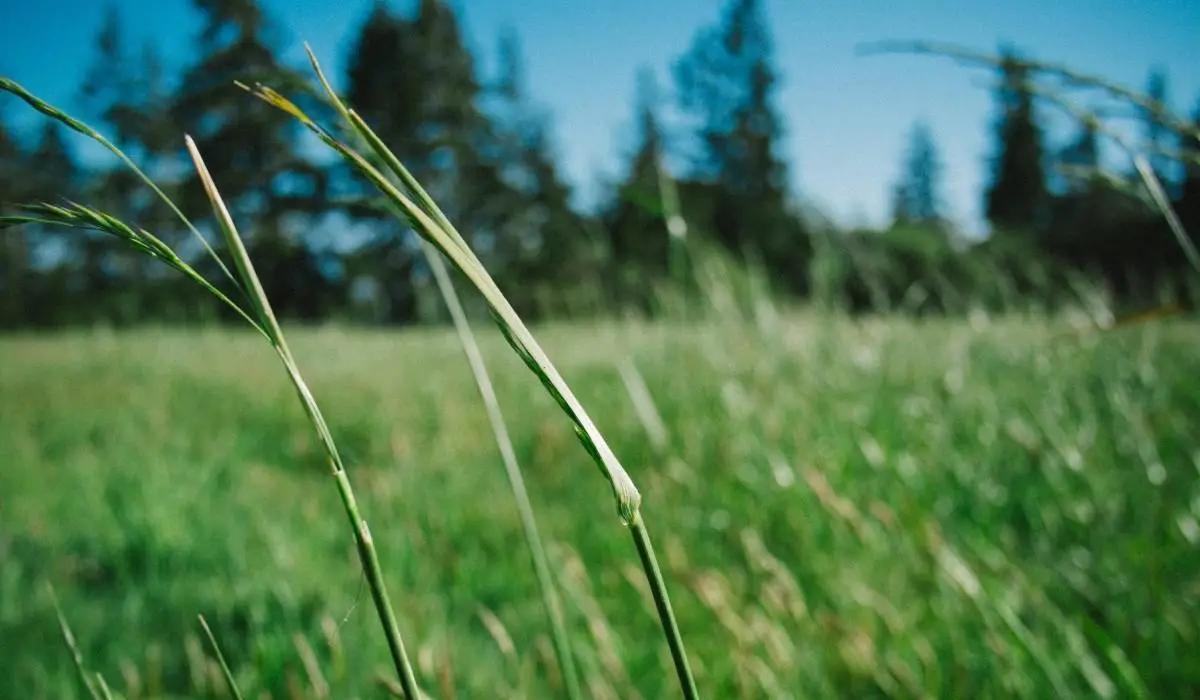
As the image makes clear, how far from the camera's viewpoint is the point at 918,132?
171 feet

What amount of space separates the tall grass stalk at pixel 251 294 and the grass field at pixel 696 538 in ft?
0.06

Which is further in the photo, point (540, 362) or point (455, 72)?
point (455, 72)

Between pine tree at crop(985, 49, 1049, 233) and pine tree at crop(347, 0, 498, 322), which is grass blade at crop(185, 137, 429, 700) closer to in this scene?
pine tree at crop(347, 0, 498, 322)

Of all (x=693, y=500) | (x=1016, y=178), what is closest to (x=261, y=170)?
(x=693, y=500)

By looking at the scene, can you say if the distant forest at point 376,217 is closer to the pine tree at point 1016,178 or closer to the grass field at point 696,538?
the pine tree at point 1016,178

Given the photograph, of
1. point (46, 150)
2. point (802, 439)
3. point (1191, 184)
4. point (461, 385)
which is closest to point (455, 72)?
point (46, 150)

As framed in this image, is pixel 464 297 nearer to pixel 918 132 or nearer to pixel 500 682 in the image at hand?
pixel 500 682

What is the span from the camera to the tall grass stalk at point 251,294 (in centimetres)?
26

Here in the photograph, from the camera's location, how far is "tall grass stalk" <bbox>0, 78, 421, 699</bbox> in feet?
0.85

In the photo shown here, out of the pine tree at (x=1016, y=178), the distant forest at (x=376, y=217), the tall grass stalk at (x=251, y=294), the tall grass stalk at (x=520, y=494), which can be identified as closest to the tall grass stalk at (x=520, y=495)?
the tall grass stalk at (x=520, y=494)

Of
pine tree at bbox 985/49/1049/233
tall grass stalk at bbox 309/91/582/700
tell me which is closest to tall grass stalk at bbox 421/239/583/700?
tall grass stalk at bbox 309/91/582/700

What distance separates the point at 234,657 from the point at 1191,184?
15.5 meters

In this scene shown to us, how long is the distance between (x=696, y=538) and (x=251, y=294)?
1434mm

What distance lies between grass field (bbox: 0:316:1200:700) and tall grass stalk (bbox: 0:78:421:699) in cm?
2
